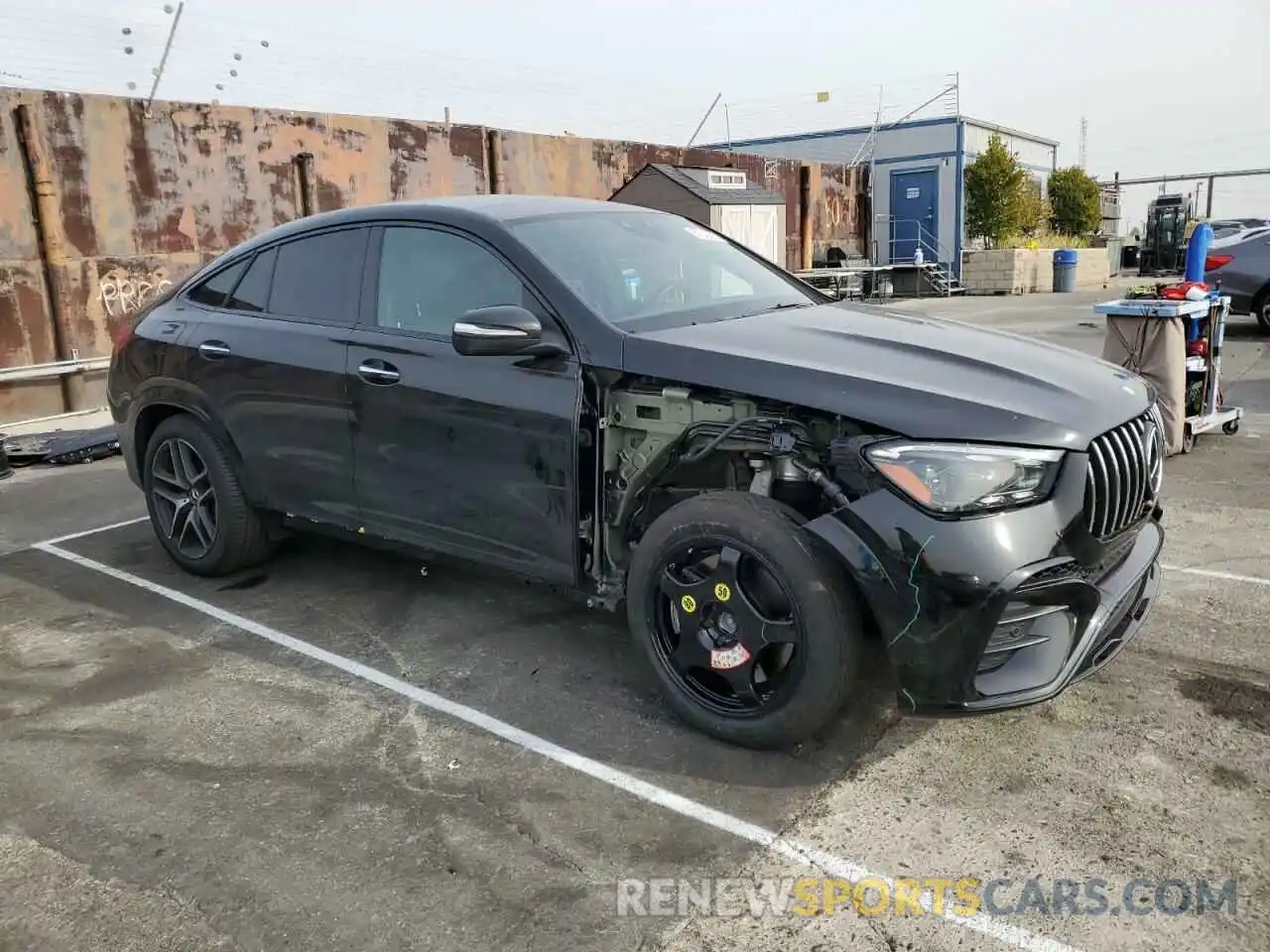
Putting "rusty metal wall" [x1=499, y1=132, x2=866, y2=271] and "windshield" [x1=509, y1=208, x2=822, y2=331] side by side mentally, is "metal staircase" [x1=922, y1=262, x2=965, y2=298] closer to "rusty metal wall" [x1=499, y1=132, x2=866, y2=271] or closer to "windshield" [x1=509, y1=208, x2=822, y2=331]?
"rusty metal wall" [x1=499, y1=132, x2=866, y2=271]

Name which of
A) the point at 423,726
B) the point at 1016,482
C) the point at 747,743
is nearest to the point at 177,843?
the point at 423,726

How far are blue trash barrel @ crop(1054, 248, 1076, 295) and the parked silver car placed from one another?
1098 cm

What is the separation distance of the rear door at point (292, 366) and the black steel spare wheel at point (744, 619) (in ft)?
5.31

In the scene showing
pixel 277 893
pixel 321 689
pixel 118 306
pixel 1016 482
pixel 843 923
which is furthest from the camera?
pixel 118 306

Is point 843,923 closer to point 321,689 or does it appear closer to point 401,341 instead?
point 321,689

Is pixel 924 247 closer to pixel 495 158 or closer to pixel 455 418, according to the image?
pixel 495 158

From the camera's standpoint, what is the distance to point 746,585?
3.01 metres

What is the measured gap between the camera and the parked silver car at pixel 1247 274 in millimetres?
13078

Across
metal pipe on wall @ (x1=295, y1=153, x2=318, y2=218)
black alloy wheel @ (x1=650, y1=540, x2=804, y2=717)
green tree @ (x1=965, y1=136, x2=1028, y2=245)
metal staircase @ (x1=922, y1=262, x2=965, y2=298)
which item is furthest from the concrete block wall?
black alloy wheel @ (x1=650, y1=540, x2=804, y2=717)

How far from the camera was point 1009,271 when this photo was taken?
24.4m

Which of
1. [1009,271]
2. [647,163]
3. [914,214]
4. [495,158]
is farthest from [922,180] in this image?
[495,158]

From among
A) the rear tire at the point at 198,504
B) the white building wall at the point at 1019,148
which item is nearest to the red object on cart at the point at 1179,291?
the rear tire at the point at 198,504

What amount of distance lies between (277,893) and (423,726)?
0.90 metres

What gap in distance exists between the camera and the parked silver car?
13078 mm
